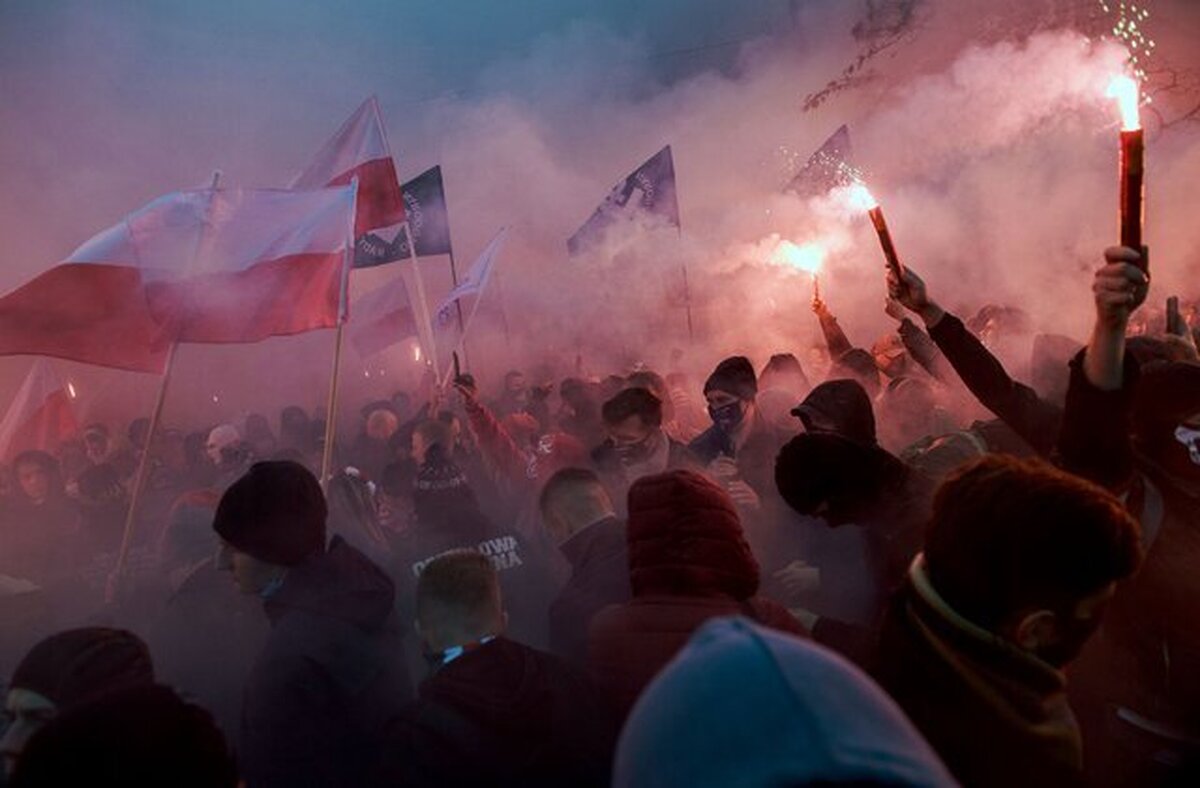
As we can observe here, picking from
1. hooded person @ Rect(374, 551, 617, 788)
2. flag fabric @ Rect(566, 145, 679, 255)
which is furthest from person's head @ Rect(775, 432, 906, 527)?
flag fabric @ Rect(566, 145, 679, 255)

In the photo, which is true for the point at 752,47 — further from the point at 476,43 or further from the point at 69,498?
the point at 69,498

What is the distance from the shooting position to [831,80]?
1361 centimetres

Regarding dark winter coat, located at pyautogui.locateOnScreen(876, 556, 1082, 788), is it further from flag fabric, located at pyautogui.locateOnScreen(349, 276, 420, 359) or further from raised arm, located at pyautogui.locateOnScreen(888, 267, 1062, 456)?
flag fabric, located at pyautogui.locateOnScreen(349, 276, 420, 359)

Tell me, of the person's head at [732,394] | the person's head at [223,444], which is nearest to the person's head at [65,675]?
the person's head at [732,394]

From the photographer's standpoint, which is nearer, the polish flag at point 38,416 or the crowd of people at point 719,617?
the crowd of people at point 719,617

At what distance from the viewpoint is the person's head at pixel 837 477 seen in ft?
7.27

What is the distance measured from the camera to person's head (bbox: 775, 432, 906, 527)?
2.22 metres

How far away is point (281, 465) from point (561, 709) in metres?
1.18

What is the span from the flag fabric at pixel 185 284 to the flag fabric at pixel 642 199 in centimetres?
431

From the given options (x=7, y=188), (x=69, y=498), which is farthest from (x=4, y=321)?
(x=7, y=188)

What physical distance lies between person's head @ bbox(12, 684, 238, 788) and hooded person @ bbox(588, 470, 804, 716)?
0.96 m

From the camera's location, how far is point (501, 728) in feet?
5.57

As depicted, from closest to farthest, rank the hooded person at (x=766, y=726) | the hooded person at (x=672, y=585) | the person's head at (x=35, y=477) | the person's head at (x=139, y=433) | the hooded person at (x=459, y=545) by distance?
1. the hooded person at (x=766, y=726)
2. the hooded person at (x=672, y=585)
3. the hooded person at (x=459, y=545)
4. the person's head at (x=35, y=477)
5. the person's head at (x=139, y=433)

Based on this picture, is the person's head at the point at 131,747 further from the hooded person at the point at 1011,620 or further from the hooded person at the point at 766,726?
the hooded person at the point at 1011,620
